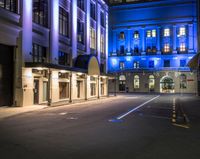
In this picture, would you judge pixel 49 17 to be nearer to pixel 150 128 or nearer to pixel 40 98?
pixel 40 98

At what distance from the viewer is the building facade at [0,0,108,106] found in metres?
24.4

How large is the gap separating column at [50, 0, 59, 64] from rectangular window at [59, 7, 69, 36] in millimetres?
2001

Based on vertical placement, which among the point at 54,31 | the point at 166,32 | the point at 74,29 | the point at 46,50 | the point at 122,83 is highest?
the point at 166,32

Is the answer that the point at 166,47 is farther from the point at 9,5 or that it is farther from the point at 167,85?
the point at 9,5

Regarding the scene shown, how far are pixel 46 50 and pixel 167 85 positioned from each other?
4614cm

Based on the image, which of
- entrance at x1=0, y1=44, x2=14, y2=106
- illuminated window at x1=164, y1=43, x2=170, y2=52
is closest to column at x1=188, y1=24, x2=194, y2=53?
illuminated window at x1=164, y1=43, x2=170, y2=52

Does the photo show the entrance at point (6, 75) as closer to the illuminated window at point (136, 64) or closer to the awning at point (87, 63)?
the awning at point (87, 63)

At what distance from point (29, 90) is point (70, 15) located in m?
14.5

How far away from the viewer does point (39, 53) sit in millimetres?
29297

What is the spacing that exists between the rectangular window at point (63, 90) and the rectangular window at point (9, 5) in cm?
1176

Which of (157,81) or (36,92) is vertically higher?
(157,81)

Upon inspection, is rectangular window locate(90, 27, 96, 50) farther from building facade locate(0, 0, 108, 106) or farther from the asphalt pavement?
the asphalt pavement

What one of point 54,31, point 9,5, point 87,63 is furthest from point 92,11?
point 9,5

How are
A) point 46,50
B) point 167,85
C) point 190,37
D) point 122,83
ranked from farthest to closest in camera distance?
point 122,83 < point 167,85 < point 190,37 < point 46,50
